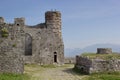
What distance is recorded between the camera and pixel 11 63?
27625 mm

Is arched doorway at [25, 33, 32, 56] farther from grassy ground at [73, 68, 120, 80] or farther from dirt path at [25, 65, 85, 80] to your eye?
grassy ground at [73, 68, 120, 80]

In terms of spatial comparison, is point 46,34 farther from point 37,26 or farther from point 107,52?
point 107,52

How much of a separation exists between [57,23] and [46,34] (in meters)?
2.92

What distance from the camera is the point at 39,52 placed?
42.2m

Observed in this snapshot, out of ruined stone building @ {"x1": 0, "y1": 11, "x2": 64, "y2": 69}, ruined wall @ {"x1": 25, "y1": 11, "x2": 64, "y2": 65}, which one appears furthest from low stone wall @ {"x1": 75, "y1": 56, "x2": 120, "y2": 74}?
ruined wall @ {"x1": 25, "y1": 11, "x2": 64, "y2": 65}

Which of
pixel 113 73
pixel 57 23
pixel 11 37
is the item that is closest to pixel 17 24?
pixel 11 37

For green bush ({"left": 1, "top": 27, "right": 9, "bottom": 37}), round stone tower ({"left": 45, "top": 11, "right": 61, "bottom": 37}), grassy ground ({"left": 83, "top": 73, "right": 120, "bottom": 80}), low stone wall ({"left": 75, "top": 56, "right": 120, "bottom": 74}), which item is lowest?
grassy ground ({"left": 83, "top": 73, "right": 120, "bottom": 80})

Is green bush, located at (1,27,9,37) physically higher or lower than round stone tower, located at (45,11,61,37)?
lower

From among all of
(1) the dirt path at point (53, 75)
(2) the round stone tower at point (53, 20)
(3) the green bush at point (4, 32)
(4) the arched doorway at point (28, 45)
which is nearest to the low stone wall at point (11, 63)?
(1) the dirt path at point (53, 75)

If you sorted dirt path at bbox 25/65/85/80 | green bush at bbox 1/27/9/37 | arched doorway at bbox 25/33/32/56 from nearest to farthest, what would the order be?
dirt path at bbox 25/65/85/80, green bush at bbox 1/27/9/37, arched doorway at bbox 25/33/32/56

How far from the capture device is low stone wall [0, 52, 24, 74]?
1074 inches

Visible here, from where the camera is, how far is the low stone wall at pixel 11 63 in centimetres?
2728

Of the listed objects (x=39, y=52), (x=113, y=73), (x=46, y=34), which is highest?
(x=46, y=34)

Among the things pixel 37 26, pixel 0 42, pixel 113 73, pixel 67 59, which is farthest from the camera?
pixel 67 59
